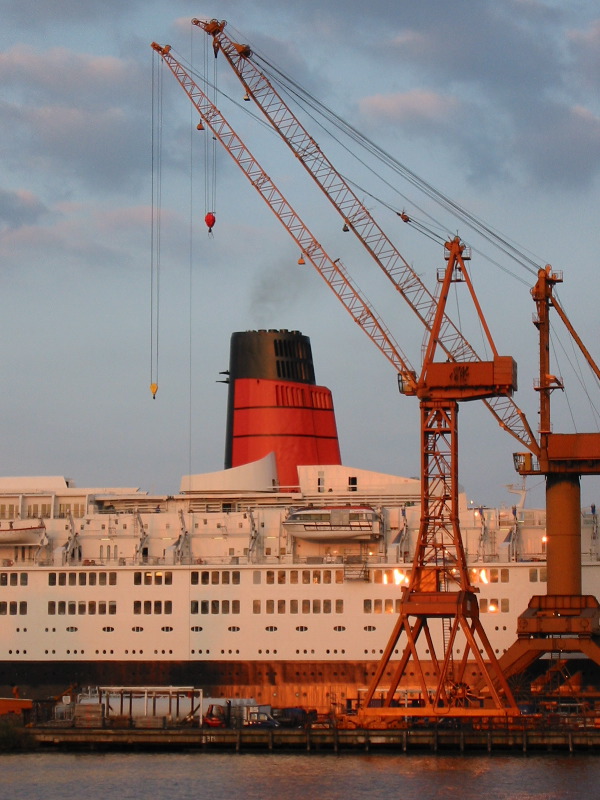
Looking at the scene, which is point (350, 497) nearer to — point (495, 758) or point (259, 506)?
point (259, 506)

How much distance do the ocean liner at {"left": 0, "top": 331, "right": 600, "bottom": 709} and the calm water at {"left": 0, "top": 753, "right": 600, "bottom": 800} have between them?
398 inches

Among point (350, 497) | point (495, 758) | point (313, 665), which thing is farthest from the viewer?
point (350, 497)

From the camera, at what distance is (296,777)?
1971 inches

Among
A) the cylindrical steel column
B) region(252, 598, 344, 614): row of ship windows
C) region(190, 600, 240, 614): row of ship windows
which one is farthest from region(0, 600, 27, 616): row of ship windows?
the cylindrical steel column

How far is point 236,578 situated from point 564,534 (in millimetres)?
13861

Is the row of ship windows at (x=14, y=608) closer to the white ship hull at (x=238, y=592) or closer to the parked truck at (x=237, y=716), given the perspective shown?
the white ship hull at (x=238, y=592)

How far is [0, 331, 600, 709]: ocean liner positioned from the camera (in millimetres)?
65875

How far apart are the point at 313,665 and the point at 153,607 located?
697 centimetres

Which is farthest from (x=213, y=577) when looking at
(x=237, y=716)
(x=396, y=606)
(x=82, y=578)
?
(x=237, y=716)

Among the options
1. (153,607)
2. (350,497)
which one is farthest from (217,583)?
(350,497)

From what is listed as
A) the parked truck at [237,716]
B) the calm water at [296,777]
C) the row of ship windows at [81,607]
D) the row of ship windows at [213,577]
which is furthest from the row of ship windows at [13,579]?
the calm water at [296,777]

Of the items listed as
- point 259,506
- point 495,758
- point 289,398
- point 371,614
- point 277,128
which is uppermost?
point 277,128

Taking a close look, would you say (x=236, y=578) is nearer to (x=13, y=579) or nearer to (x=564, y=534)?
(x=13, y=579)

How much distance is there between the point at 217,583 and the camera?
221 ft
